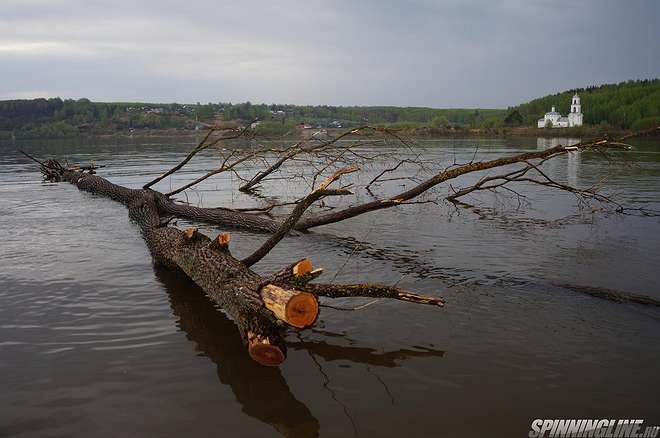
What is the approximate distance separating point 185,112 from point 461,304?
12014cm

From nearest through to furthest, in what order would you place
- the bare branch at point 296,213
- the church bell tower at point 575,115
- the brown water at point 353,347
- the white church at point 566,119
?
the brown water at point 353,347 → the bare branch at point 296,213 → the church bell tower at point 575,115 → the white church at point 566,119

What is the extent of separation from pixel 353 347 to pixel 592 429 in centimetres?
219

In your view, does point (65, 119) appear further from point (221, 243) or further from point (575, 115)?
point (221, 243)

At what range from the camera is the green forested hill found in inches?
3730

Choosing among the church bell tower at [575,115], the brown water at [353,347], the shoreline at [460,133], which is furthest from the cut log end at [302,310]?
the church bell tower at [575,115]

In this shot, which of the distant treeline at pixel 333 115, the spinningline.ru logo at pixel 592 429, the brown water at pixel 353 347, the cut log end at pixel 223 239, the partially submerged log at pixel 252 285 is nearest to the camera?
the spinningline.ru logo at pixel 592 429

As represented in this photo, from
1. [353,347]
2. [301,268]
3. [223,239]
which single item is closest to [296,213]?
[223,239]

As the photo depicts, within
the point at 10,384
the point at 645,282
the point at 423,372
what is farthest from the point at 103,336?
the point at 645,282

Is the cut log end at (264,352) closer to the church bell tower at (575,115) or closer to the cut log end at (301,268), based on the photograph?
the cut log end at (301,268)

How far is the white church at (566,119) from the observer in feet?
371

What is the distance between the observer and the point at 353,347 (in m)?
5.11

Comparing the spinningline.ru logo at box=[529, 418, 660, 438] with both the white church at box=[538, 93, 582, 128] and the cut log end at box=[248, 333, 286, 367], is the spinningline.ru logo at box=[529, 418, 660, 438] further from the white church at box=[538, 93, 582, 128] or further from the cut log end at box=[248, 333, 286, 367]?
the white church at box=[538, 93, 582, 128]

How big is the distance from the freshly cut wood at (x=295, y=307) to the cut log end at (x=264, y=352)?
0.93 feet

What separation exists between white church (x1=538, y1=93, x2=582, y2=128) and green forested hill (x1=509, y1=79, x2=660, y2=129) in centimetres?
178
